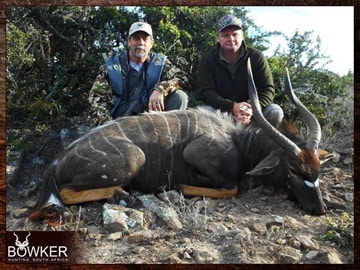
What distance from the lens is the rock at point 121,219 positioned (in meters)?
3.16

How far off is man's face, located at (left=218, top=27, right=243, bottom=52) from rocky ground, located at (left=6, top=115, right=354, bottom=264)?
0.92 m

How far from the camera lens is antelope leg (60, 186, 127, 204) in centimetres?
346

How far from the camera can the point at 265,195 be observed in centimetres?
380

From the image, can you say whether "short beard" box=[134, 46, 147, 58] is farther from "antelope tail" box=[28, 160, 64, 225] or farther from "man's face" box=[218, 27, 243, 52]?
"antelope tail" box=[28, 160, 64, 225]

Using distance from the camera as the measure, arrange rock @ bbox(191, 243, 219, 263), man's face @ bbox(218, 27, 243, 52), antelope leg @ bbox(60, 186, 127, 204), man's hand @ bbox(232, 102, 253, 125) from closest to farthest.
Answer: rock @ bbox(191, 243, 219, 263) < antelope leg @ bbox(60, 186, 127, 204) < man's face @ bbox(218, 27, 243, 52) < man's hand @ bbox(232, 102, 253, 125)

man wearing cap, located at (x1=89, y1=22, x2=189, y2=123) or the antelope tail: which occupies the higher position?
man wearing cap, located at (x1=89, y1=22, x2=189, y2=123)

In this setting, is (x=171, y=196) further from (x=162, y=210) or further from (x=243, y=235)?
(x=243, y=235)

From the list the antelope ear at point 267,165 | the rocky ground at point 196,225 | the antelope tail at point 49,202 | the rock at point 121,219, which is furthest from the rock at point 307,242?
the antelope tail at point 49,202

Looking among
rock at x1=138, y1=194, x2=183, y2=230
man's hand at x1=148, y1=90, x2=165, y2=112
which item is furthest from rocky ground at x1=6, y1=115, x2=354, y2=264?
man's hand at x1=148, y1=90, x2=165, y2=112

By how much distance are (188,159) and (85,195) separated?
764 mm

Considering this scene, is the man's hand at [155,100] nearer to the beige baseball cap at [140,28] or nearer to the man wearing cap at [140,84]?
the man wearing cap at [140,84]

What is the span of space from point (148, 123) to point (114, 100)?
366 millimetres

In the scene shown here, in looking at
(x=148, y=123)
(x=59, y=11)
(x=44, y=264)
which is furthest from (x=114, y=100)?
(x=44, y=264)

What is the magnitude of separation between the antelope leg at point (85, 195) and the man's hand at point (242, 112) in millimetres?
1085
